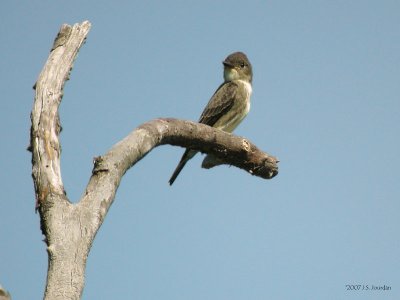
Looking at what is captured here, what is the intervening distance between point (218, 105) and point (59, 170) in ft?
19.8

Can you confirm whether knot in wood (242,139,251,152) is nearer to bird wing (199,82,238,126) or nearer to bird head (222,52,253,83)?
Result: bird wing (199,82,238,126)

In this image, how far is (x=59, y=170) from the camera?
5.31 meters

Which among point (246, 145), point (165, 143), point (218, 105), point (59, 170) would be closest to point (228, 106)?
point (218, 105)

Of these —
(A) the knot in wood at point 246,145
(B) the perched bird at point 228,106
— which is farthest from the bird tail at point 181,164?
(A) the knot in wood at point 246,145

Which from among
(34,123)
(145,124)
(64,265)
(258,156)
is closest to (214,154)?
(258,156)

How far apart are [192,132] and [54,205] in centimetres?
230

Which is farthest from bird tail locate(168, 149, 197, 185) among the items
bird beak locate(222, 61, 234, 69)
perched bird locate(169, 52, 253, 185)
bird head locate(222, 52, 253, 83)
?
bird beak locate(222, 61, 234, 69)

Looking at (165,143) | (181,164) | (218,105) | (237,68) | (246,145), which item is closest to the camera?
(165,143)

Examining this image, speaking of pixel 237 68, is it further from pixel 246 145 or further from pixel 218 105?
pixel 246 145

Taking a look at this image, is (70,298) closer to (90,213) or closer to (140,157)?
(90,213)

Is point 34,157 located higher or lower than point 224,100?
lower

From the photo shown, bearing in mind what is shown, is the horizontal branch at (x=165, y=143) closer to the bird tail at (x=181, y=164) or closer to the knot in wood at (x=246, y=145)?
the knot in wood at (x=246, y=145)

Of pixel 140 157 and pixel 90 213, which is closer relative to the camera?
pixel 90 213

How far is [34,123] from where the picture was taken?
5512 mm
